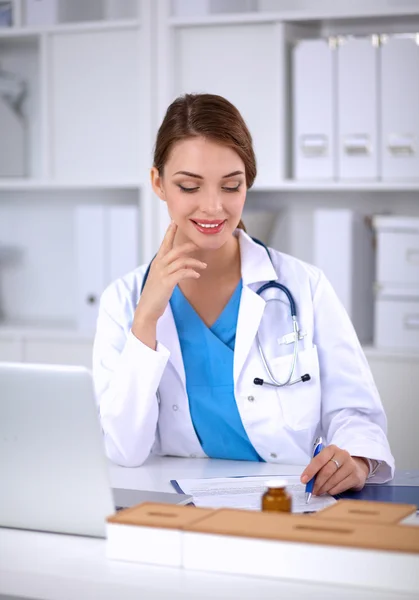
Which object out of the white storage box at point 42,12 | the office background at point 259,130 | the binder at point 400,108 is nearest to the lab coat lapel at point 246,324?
the office background at point 259,130

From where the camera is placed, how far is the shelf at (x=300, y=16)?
119 inches

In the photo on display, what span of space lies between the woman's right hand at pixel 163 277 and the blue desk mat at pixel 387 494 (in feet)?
1.69

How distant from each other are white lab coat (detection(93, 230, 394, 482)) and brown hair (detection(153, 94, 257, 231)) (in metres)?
0.25

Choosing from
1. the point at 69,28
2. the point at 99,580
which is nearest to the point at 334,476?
the point at 99,580

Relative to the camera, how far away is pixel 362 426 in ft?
5.92

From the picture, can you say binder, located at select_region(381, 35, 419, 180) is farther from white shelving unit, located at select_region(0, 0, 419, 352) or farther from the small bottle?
the small bottle

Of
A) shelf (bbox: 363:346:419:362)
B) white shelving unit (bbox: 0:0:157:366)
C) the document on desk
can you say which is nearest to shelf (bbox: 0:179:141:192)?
white shelving unit (bbox: 0:0:157:366)

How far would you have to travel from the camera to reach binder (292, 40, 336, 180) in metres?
3.05

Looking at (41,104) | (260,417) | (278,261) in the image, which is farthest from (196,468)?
(41,104)

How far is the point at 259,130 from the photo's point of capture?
3.19m

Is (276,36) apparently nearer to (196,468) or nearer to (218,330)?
(218,330)

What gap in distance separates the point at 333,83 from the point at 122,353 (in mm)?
1565

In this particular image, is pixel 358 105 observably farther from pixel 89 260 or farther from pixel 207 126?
pixel 207 126

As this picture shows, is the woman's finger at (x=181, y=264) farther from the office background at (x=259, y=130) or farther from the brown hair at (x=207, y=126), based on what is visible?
the office background at (x=259, y=130)
